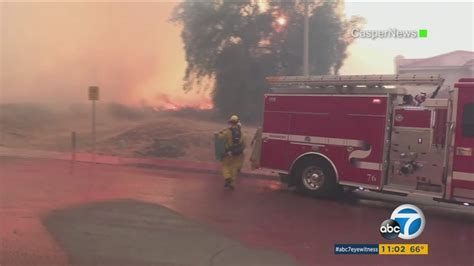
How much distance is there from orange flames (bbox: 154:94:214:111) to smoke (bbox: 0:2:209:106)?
0.38 ft

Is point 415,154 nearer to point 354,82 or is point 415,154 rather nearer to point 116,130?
point 354,82

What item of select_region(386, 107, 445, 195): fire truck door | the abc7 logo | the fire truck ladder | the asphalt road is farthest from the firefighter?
the abc7 logo

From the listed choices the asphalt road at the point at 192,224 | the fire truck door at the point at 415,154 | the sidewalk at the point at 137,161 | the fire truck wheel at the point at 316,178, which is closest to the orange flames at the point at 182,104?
the sidewalk at the point at 137,161

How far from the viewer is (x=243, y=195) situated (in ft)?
30.2

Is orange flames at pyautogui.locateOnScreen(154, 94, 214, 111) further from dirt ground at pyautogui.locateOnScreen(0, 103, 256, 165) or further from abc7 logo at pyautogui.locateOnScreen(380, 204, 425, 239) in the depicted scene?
abc7 logo at pyautogui.locateOnScreen(380, 204, 425, 239)

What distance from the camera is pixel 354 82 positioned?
8.63 metres

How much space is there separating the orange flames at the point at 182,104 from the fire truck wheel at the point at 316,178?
58.2 ft

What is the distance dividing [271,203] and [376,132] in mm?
2217

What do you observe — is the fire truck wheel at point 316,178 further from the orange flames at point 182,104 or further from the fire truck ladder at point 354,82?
the orange flames at point 182,104

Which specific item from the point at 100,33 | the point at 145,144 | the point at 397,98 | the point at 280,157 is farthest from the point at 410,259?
the point at 100,33

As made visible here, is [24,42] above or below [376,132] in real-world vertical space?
above

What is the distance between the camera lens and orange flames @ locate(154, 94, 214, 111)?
26906mm

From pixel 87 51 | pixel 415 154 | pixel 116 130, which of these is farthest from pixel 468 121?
pixel 87 51

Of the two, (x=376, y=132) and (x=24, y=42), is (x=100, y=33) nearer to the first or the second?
(x=24, y=42)
